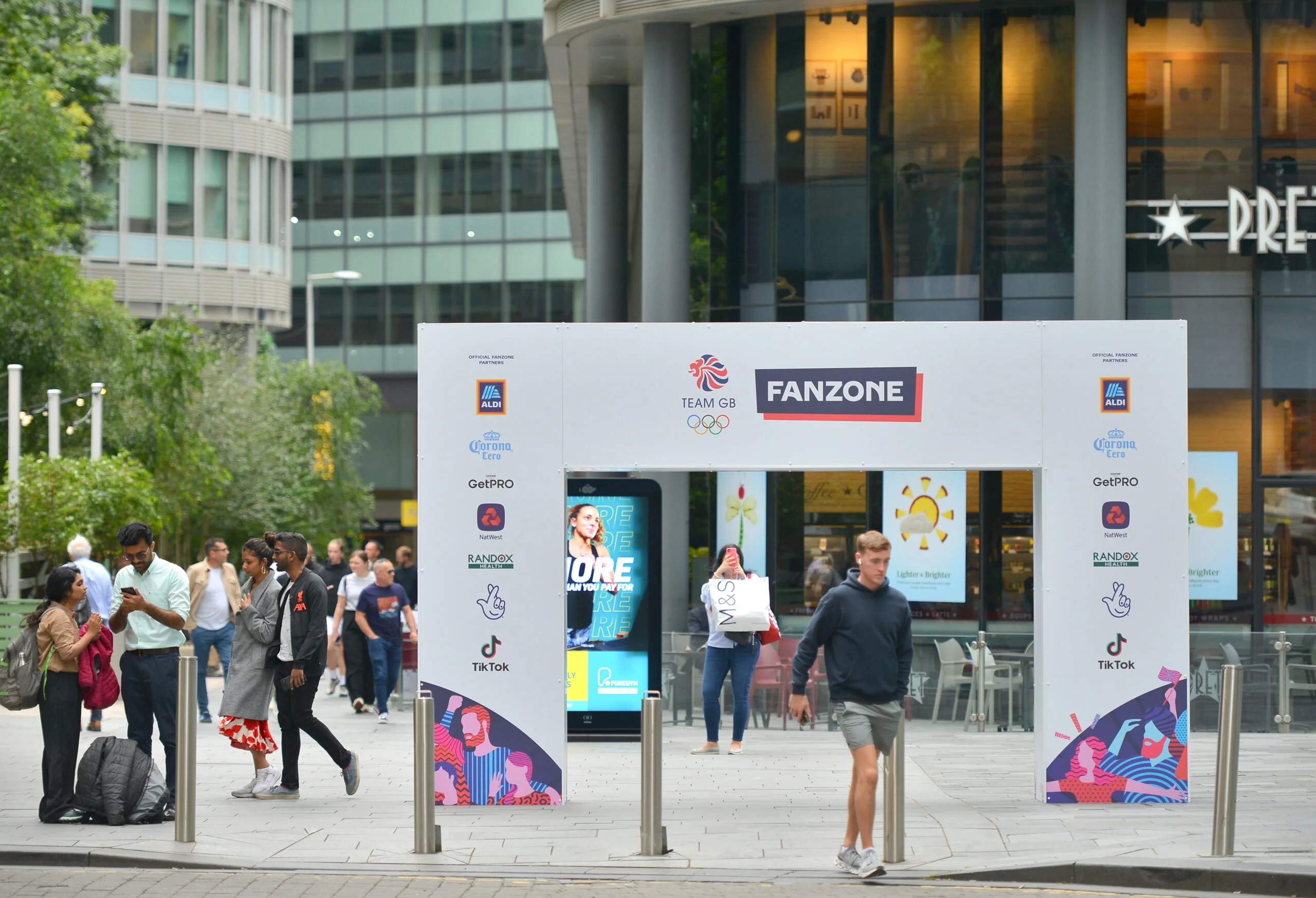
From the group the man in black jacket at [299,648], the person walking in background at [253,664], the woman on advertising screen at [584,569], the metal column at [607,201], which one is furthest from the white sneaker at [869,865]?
the metal column at [607,201]

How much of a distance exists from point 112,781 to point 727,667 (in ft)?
18.9

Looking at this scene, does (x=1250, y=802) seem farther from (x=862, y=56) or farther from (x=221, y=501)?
(x=221, y=501)

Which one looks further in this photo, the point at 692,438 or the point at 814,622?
the point at 692,438

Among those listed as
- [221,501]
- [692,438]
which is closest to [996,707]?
[692,438]

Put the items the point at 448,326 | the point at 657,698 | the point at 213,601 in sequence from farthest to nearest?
the point at 213,601
the point at 448,326
the point at 657,698

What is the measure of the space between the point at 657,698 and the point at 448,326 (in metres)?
3.25

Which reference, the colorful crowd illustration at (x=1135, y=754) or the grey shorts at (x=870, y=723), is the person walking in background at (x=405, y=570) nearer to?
the colorful crowd illustration at (x=1135, y=754)

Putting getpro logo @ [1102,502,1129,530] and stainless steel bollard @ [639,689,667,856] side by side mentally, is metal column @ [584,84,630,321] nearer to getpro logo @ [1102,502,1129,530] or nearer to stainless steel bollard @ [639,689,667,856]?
getpro logo @ [1102,502,1129,530]

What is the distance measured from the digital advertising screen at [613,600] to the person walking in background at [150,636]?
12.6 ft

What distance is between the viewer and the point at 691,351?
11.1 meters

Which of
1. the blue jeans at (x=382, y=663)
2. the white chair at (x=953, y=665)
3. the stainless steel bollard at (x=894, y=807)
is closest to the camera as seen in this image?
the stainless steel bollard at (x=894, y=807)

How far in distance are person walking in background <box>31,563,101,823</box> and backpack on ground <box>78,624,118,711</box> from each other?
76 millimetres

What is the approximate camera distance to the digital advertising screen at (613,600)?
1384 centimetres

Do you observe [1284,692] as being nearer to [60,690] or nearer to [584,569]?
[584,569]
